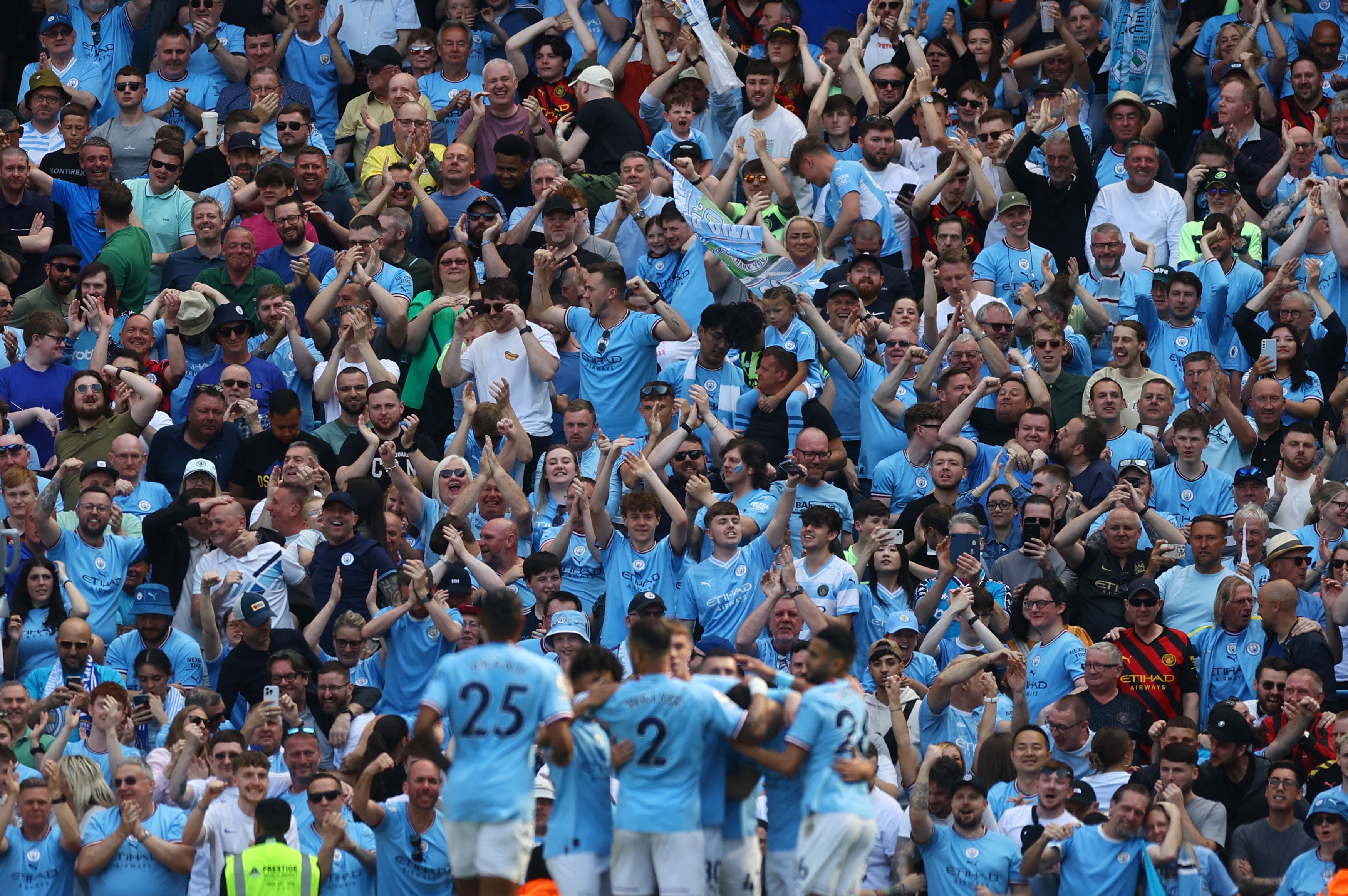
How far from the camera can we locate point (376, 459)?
58.9 ft

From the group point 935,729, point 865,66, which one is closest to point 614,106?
point 865,66

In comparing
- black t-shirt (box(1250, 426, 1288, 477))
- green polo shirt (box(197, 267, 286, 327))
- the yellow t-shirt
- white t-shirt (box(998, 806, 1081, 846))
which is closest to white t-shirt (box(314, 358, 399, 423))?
green polo shirt (box(197, 267, 286, 327))

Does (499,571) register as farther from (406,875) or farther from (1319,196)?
(1319,196)

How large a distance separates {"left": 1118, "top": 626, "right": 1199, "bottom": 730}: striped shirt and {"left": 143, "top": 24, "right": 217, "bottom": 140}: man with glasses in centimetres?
1077

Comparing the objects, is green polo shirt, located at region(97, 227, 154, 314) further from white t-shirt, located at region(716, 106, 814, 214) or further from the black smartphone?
the black smartphone

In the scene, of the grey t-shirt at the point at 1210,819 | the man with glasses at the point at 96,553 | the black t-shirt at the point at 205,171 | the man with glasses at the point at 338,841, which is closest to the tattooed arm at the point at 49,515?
the man with glasses at the point at 96,553

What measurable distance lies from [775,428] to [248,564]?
424 centimetres

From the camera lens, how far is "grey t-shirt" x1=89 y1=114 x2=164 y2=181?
21.7 meters

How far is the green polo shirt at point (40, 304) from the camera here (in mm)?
19750

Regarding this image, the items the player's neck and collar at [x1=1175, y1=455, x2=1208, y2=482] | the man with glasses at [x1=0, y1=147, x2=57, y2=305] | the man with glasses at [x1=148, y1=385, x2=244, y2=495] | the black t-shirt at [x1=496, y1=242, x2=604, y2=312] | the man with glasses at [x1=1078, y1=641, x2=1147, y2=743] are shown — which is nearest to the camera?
the man with glasses at [x1=1078, y1=641, x2=1147, y2=743]

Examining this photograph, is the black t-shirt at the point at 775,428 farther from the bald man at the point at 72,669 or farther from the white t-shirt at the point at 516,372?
the bald man at the point at 72,669

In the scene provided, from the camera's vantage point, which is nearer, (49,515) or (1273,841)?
(1273,841)

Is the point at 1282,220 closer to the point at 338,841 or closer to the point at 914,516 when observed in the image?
the point at 914,516

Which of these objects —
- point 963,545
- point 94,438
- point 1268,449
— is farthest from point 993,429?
point 94,438
